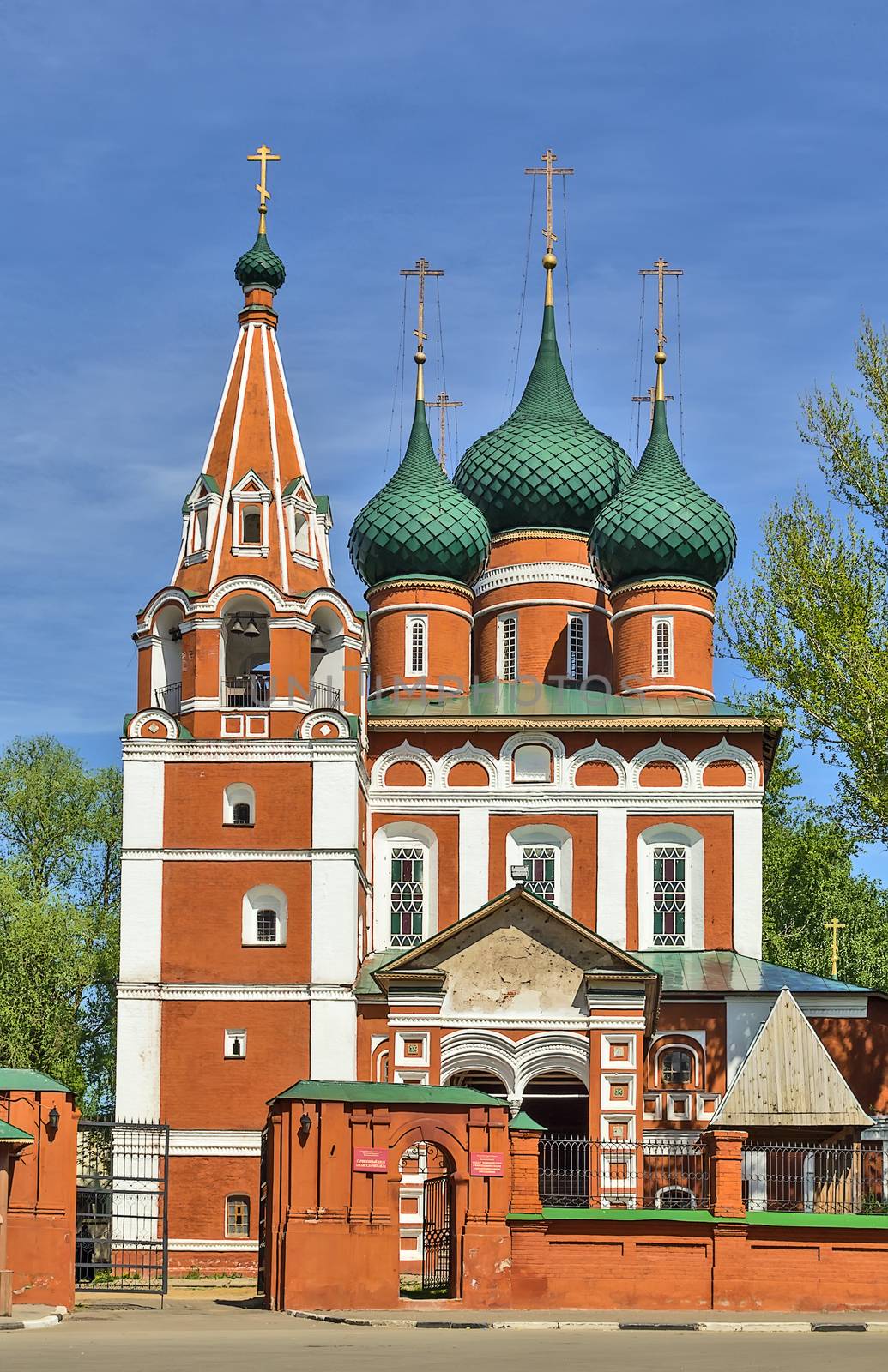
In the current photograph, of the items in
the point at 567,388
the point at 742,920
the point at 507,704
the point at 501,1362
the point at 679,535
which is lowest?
the point at 501,1362

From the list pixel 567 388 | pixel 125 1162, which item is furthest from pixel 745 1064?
pixel 567 388

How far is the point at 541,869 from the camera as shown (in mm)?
30625

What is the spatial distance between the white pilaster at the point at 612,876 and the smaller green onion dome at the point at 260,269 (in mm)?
8829

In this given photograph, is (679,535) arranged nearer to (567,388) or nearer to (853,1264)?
(567,388)

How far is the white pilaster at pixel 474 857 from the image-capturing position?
30422mm

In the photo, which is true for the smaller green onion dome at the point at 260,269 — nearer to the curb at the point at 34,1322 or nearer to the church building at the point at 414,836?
the church building at the point at 414,836

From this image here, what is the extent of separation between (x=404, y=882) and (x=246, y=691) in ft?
12.2

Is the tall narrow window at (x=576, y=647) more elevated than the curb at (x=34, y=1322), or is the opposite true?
the tall narrow window at (x=576, y=647)

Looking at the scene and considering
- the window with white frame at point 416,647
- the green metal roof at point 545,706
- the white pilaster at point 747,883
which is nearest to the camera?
the white pilaster at point 747,883

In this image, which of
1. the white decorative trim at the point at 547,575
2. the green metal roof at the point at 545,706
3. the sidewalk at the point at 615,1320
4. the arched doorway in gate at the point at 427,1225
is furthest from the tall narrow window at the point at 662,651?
the sidewalk at the point at 615,1320

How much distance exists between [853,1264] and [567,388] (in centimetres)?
2048

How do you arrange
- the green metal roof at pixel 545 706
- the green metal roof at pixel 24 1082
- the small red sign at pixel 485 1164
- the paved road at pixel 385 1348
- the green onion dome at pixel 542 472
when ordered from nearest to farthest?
the paved road at pixel 385 1348, the green metal roof at pixel 24 1082, the small red sign at pixel 485 1164, the green metal roof at pixel 545 706, the green onion dome at pixel 542 472

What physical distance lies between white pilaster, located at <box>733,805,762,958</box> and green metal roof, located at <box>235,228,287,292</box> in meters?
9.95

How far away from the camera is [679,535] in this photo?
32.2m
